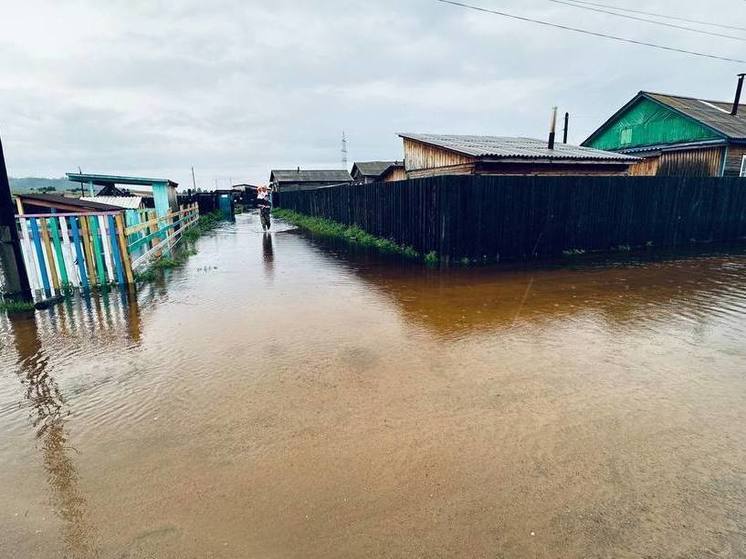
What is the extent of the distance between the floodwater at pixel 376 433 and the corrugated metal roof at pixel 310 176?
46.0 meters

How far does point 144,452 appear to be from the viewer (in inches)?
113

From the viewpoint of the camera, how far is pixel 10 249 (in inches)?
251

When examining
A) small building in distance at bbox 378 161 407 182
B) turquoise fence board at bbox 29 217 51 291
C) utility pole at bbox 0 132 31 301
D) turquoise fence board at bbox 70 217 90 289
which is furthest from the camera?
small building in distance at bbox 378 161 407 182

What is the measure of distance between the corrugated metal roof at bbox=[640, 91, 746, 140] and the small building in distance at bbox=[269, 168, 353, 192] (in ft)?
108

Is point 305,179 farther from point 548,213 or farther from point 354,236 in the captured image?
point 548,213

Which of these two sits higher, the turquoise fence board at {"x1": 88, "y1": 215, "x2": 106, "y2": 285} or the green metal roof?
the green metal roof

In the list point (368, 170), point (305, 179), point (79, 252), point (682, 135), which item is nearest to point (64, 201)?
point (79, 252)

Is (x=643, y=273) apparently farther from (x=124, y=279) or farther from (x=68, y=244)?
(x=68, y=244)

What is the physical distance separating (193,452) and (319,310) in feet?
11.6

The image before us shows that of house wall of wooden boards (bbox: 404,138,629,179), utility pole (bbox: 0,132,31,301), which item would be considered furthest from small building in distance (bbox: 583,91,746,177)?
utility pole (bbox: 0,132,31,301)

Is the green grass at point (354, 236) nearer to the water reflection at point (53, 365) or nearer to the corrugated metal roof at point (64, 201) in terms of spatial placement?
the water reflection at point (53, 365)

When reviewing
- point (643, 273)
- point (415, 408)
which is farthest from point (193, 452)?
point (643, 273)

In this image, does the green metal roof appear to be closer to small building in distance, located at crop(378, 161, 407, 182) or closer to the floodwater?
small building in distance, located at crop(378, 161, 407, 182)

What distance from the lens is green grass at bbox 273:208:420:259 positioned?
12.0 metres
